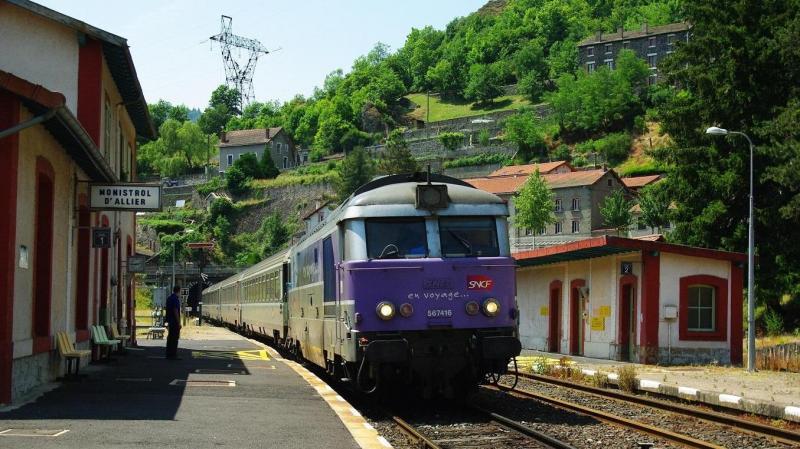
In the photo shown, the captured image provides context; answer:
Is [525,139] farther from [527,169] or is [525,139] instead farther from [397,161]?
[397,161]

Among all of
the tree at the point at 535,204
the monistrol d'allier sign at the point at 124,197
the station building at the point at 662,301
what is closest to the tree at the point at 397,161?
the tree at the point at 535,204

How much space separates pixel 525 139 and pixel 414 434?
407ft

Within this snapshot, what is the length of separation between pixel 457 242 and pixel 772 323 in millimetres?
31698

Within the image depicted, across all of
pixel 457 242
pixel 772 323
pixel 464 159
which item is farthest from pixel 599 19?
pixel 457 242

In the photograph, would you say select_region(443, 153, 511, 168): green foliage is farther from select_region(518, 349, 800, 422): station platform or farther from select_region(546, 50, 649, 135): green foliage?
select_region(518, 349, 800, 422): station platform

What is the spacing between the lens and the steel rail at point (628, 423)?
37.0 feet

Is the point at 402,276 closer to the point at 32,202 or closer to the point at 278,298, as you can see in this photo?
the point at 32,202

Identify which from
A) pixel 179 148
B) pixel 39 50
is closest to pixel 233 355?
pixel 39 50

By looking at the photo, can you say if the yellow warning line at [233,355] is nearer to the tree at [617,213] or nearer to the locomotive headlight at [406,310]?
the locomotive headlight at [406,310]

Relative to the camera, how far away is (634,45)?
16412cm

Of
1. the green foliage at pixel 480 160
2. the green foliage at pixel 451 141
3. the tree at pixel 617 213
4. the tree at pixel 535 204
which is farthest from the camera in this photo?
the green foliage at pixel 451 141

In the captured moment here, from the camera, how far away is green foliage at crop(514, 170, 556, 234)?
93.8 meters

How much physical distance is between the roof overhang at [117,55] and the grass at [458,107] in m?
141

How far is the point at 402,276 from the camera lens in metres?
13.2
